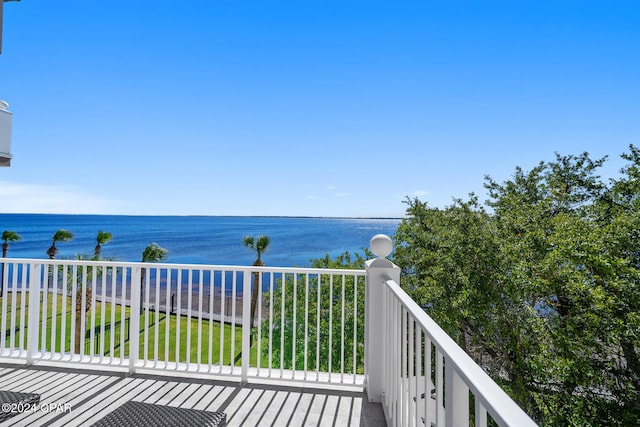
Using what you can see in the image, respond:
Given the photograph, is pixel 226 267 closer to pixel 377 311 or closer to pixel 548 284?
pixel 377 311

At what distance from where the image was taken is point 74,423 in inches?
97.7

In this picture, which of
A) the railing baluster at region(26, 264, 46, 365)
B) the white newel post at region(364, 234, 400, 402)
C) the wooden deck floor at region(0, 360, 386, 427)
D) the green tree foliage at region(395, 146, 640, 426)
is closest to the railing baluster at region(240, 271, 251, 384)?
the wooden deck floor at region(0, 360, 386, 427)

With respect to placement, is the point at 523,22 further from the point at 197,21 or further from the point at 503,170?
the point at 197,21

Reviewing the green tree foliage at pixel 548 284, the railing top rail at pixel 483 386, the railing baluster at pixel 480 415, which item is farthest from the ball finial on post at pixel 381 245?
the green tree foliage at pixel 548 284

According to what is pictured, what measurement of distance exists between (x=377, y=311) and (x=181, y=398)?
A: 66.5 inches

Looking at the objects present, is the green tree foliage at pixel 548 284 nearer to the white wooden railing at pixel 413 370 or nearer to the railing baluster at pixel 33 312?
the white wooden railing at pixel 413 370

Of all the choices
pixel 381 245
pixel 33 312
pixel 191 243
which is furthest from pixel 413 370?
pixel 191 243

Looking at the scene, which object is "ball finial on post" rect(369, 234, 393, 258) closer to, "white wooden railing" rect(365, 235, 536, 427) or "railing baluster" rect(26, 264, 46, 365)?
"white wooden railing" rect(365, 235, 536, 427)

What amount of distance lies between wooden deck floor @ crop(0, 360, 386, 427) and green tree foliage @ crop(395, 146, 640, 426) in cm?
765

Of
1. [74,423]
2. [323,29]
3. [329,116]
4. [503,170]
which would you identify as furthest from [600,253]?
[329,116]

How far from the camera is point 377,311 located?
9.32ft

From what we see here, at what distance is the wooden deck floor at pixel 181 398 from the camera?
2.61m

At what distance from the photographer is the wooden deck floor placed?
2605 millimetres

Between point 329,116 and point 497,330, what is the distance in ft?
56.9
